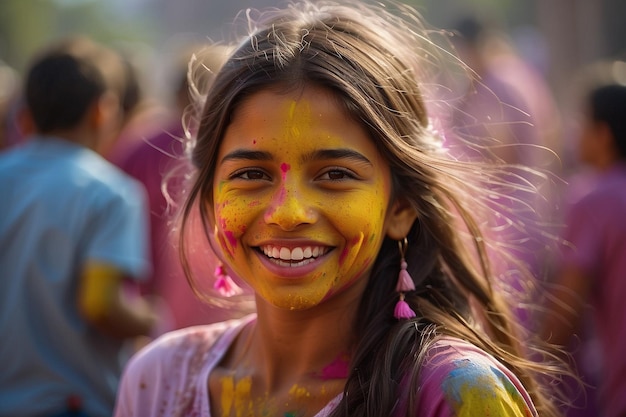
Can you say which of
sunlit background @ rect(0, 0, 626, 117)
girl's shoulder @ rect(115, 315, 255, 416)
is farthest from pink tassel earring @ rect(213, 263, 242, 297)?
sunlit background @ rect(0, 0, 626, 117)

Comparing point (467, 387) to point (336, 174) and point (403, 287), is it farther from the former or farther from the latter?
point (336, 174)

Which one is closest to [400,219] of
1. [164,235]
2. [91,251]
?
[91,251]

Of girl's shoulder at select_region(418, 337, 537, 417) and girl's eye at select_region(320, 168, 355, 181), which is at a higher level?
girl's eye at select_region(320, 168, 355, 181)

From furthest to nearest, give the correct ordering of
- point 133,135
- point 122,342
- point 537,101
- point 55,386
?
point 537,101 → point 133,135 → point 122,342 → point 55,386

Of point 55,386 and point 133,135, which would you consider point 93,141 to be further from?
point 133,135

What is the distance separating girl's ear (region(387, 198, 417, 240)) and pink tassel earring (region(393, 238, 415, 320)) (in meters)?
0.03

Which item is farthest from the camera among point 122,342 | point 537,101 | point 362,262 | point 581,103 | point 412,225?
point 537,101

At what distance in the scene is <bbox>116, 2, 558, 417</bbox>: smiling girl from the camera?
1.96 metres

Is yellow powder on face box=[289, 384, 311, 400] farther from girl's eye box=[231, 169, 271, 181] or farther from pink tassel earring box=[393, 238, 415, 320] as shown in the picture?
girl's eye box=[231, 169, 271, 181]

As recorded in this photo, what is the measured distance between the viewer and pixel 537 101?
6332 mm

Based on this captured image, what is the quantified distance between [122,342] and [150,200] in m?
1.15

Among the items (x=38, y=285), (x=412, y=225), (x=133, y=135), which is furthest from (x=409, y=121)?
(x=133, y=135)

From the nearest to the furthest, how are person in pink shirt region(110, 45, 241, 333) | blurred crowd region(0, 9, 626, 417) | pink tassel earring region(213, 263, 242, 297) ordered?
pink tassel earring region(213, 263, 242, 297)
blurred crowd region(0, 9, 626, 417)
person in pink shirt region(110, 45, 241, 333)

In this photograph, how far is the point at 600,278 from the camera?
3645mm
